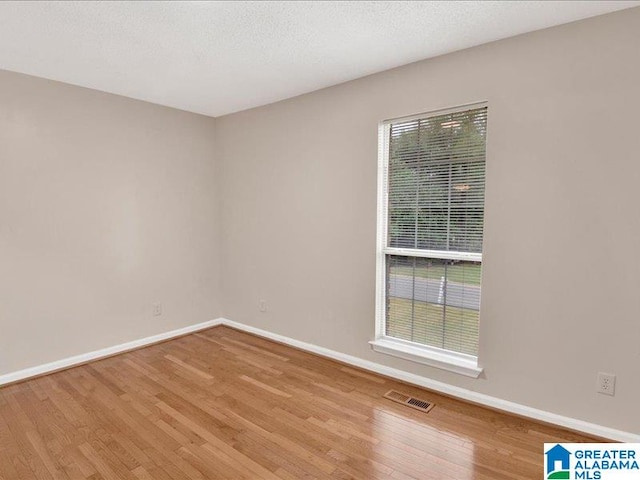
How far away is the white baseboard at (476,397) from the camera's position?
2160 millimetres

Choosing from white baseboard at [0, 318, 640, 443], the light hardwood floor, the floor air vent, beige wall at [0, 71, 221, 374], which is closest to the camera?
the light hardwood floor

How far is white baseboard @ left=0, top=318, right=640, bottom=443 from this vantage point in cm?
222

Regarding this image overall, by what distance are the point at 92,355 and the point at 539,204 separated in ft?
13.2

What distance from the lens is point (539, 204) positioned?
234 centimetres

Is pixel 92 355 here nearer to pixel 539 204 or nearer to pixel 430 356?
pixel 430 356

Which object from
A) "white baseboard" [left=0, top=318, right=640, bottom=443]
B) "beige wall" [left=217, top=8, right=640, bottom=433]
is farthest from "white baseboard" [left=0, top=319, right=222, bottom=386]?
"beige wall" [left=217, top=8, right=640, bottom=433]

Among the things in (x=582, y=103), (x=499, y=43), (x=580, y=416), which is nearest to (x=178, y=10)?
(x=499, y=43)

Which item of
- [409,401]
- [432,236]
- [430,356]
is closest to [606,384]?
[430,356]

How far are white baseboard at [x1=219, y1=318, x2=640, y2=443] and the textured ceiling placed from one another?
2.46 meters

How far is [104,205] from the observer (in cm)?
349

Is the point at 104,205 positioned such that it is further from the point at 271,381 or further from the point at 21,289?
the point at 271,381

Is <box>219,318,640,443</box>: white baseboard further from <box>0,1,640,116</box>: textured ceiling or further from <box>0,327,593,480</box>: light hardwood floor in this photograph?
<box>0,1,640,116</box>: textured ceiling

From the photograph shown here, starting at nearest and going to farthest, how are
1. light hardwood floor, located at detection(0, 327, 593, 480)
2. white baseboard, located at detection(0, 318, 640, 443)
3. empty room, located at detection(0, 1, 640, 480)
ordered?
1. light hardwood floor, located at detection(0, 327, 593, 480)
2. empty room, located at detection(0, 1, 640, 480)
3. white baseboard, located at detection(0, 318, 640, 443)

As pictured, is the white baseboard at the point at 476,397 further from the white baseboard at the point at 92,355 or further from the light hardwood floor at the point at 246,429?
the white baseboard at the point at 92,355
